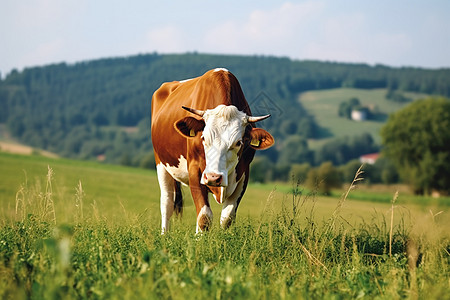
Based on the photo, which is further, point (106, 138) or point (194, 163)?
point (106, 138)

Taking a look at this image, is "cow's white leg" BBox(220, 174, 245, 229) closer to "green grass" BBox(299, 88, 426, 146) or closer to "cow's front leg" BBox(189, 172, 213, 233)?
"cow's front leg" BBox(189, 172, 213, 233)


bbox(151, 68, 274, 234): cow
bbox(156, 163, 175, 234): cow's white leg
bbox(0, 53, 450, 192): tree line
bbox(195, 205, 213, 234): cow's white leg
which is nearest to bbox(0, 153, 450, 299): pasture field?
bbox(195, 205, 213, 234): cow's white leg

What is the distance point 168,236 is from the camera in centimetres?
664

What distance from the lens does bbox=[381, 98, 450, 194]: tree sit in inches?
2458

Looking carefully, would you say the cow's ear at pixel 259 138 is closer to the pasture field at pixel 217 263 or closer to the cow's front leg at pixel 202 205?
the pasture field at pixel 217 263

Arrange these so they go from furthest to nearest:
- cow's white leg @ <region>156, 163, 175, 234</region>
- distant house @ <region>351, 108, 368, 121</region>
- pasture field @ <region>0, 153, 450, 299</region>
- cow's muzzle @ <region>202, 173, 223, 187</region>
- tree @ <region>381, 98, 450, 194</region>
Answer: distant house @ <region>351, 108, 368, 121</region> → tree @ <region>381, 98, 450, 194</region> → cow's white leg @ <region>156, 163, 175, 234</region> → cow's muzzle @ <region>202, 173, 223, 187</region> → pasture field @ <region>0, 153, 450, 299</region>

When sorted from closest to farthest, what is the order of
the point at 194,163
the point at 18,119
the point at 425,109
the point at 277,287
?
1. the point at 277,287
2. the point at 194,163
3. the point at 425,109
4. the point at 18,119

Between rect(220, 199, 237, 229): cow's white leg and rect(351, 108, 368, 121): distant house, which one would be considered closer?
rect(220, 199, 237, 229): cow's white leg

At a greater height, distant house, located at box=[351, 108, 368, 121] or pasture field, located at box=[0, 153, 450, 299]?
pasture field, located at box=[0, 153, 450, 299]

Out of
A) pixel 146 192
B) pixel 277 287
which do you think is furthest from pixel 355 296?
pixel 146 192

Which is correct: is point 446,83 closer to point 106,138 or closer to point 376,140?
point 376,140

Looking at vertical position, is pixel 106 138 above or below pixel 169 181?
below

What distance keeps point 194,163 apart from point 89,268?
108 inches

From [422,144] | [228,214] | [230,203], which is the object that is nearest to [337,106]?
[422,144]
